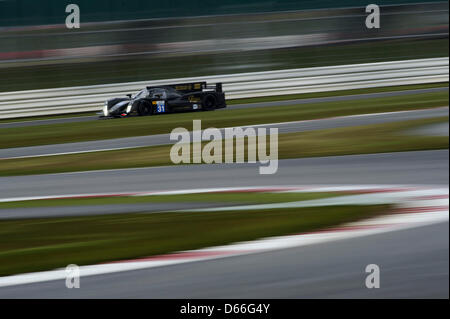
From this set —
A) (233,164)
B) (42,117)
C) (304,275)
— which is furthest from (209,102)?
(304,275)

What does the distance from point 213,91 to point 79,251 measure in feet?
36.1

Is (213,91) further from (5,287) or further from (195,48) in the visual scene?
(5,287)

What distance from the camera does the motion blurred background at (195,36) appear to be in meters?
19.1

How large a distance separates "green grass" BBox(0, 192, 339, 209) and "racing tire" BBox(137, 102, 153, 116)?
8499mm

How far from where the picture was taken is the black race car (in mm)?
15961

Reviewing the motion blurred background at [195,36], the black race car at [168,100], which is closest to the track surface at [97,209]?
the black race car at [168,100]

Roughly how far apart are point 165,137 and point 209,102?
14.2ft

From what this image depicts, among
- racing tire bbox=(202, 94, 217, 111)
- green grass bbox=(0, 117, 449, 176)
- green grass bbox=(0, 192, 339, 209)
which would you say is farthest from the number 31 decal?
green grass bbox=(0, 192, 339, 209)

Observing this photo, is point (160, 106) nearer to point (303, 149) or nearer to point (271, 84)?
point (271, 84)

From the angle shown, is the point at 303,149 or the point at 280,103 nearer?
the point at 303,149

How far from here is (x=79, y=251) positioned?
5316 mm

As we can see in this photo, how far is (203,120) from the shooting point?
14.3m

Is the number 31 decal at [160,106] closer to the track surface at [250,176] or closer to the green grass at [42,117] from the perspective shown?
the green grass at [42,117]

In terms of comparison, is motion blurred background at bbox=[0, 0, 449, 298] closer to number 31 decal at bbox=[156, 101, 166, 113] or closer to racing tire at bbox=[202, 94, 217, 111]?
racing tire at bbox=[202, 94, 217, 111]
